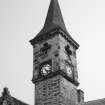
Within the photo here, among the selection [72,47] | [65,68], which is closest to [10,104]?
[65,68]

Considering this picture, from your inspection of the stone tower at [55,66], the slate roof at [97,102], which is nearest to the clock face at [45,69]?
the stone tower at [55,66]

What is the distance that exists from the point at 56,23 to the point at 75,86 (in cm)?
710

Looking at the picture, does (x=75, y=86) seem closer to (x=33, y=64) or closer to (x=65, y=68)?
(x=65, y=68)

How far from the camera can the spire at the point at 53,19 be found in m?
38.8

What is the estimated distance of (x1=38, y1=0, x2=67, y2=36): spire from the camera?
38812mm

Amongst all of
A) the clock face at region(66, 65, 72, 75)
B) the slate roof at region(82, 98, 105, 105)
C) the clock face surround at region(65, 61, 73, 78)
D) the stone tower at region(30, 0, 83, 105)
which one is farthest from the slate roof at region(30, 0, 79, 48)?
the slate roof at region(82, 98, 105, 105)

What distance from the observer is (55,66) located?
3544cm

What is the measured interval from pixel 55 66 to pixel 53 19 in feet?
22.0

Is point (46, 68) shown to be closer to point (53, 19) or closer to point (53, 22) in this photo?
point (53, 22)

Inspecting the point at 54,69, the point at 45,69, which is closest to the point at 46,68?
the point at 45,69

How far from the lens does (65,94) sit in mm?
34656

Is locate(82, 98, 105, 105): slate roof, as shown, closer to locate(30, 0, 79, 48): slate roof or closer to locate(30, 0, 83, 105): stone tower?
locate(30, 0, 83, 105): stone tower

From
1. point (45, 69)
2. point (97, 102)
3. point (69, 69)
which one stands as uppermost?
point (69, 69)

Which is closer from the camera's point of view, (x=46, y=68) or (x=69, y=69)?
(x=46, y=68)
